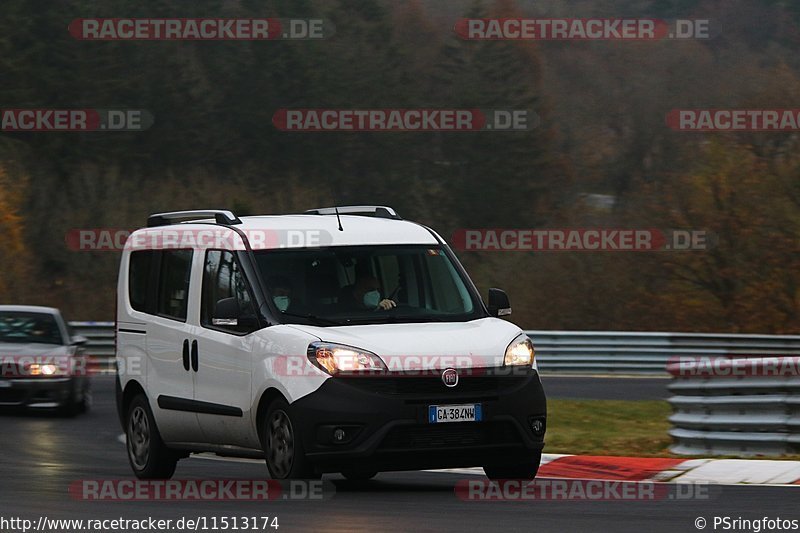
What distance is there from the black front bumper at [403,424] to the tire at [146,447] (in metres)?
2.27

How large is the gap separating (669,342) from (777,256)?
38.7ft

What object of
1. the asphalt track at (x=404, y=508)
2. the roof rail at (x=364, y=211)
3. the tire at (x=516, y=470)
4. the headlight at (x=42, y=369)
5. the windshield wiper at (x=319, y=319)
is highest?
the roof rail at (x=364, y=211)

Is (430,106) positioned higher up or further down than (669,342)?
higher up

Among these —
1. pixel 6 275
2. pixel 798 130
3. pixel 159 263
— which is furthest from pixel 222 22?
pixel 159 263

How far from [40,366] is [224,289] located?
9.27 metres

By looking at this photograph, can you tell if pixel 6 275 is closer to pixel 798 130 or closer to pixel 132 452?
pixel 798 130

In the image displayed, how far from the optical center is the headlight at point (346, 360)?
1027 cm

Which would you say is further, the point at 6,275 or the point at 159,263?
the point at 6,275

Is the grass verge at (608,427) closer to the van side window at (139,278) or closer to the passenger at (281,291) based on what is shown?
the van side window at (139,278)

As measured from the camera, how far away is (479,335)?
422 inches

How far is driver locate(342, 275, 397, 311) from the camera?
36.4 feet

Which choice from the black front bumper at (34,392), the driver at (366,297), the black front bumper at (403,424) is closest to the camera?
the black front bumper at (403,424)

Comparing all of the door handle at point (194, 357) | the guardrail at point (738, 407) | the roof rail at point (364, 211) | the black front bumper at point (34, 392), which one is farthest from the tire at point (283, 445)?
the black front bumper at point (34, 392)

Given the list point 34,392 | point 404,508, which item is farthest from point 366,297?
point 34,392
